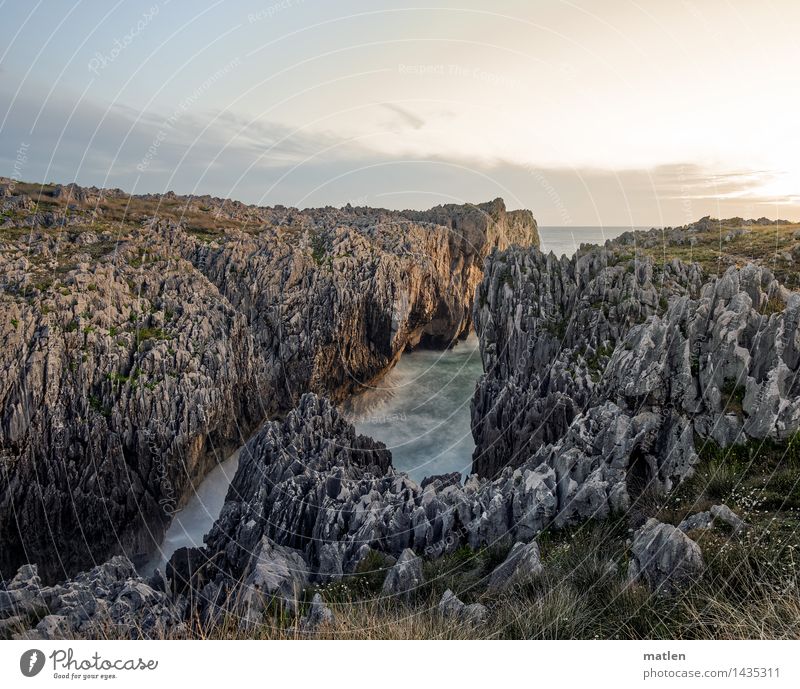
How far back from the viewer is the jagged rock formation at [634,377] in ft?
42.9

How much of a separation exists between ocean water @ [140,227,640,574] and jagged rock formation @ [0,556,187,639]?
10.8 meters

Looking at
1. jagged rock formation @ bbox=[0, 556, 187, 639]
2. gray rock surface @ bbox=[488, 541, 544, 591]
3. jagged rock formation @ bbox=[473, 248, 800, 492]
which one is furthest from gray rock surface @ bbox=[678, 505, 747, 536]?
jagged rock formation @ bbox=[0, 556, 187, 639]

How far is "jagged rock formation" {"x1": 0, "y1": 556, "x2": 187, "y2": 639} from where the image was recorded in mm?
10289

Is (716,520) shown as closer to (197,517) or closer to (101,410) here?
(197,517)

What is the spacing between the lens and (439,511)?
1542 centimetres

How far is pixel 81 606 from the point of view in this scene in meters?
11.9

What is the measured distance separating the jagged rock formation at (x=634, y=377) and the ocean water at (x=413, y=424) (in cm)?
391

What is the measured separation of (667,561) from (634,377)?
8862 mm

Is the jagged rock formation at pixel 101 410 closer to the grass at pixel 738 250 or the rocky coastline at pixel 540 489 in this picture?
the rocky coastline at pixel 540 489

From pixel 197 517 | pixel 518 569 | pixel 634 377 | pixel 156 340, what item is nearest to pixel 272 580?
pixel 518 569

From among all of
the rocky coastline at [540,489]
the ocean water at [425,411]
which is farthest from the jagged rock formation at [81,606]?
the ocean water at [425,411]

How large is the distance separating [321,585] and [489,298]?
26430 mm

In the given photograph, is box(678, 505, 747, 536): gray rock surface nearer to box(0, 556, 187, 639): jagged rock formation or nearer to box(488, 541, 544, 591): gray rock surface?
box(488, 541, 544, 591): gray rock surface

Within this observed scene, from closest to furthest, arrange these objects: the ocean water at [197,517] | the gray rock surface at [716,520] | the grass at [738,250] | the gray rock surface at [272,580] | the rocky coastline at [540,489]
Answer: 1. the rocky coastline at [540,489]
2. the gray rock surface at [716,520]
3. the gray rock surface at [272,580]
4. the ocean water at [197,517]
5. the grass at [738,250]
